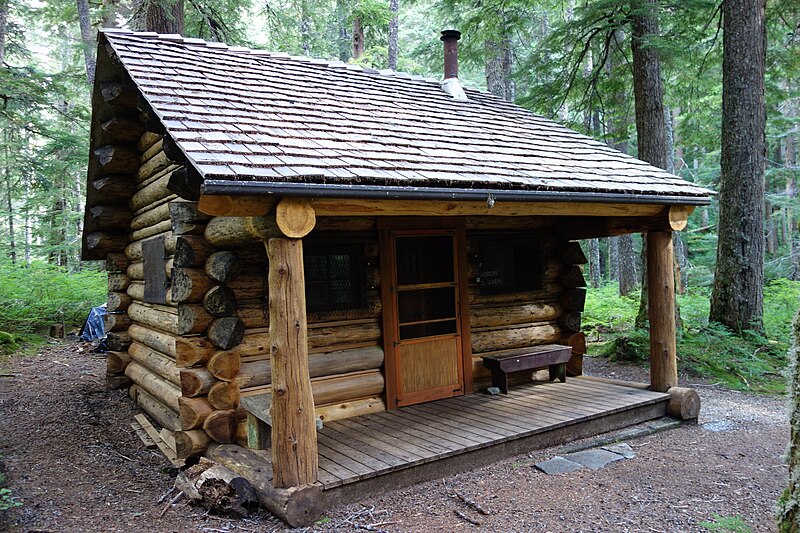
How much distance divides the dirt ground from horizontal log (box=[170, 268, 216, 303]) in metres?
1.84

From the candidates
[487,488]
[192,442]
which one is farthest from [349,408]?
[487,488]

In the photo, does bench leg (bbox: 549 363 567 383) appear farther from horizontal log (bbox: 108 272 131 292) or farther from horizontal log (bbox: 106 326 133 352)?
horizontal log (bbox: 108 272 131 292)

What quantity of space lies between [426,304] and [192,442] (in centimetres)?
314

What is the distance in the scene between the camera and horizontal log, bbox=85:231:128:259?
28.8ft

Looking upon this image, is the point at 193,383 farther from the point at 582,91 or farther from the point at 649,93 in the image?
the point at 582,91

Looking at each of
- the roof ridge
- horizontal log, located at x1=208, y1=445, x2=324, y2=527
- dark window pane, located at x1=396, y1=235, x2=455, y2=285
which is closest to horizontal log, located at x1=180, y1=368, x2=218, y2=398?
horizontal log, located at x1=208, y1=445, x2=324, y2=527

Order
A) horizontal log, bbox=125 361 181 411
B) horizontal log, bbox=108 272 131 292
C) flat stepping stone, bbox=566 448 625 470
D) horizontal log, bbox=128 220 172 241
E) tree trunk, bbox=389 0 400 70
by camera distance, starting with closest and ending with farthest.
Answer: flat stepping stone, bbox=566 448 625 470 < horizontal log, bbox=125 361 181 411 < horizontal log, bbox=128 220 172 241 < horizontal log, bbox=108 272 131 292 < tree trunk, bbox=389 0 400 70

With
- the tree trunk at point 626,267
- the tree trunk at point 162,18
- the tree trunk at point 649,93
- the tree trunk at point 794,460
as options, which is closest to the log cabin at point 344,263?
the tree trunk at point 649,93

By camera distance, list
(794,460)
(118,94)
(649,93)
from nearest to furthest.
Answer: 1. (794,460)
2. (118,94)
3. (649,93)

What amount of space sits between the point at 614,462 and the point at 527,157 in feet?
11.8

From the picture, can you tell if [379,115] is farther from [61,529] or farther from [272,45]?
[272,45]

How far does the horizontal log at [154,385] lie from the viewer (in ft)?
21.0

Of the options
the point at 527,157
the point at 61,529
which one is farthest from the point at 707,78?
the point at 61,529

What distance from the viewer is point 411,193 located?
4797 millimetres
